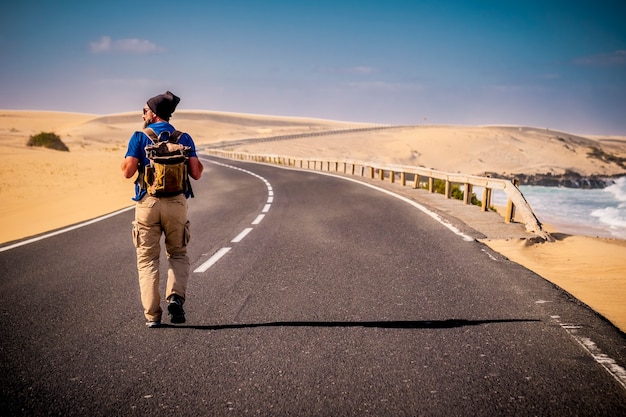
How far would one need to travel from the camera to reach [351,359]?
398 centimetres

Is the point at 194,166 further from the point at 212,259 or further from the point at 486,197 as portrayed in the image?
the point at 486,197

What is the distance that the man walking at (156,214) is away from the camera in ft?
15.5

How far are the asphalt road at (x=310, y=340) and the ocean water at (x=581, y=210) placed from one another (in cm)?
1402

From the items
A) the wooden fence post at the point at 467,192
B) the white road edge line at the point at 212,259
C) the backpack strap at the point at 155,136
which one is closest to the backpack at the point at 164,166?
the backpack strap at the point at 155,136

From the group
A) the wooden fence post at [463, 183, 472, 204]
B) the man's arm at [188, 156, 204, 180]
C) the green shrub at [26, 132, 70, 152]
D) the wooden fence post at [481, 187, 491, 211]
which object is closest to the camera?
the man's arm at [188, 156, 204, 180]

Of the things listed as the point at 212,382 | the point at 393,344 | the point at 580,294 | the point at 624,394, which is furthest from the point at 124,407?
the point at 580,294

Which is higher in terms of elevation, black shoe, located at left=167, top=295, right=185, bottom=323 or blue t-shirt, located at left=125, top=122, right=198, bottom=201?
blue t-shirt, located at left=125, top=122, right=198, bottom=201

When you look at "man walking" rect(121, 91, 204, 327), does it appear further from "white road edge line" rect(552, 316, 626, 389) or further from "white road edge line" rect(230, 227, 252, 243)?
"white road edge line" rect(230, 227, 252, 243)

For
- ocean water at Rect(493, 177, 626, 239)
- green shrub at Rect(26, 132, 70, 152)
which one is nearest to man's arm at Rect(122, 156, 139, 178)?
ocean water at Rect(493, 177, 626, 239)

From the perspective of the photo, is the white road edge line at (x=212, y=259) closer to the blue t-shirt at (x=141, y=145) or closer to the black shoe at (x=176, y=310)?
the black shoe at (x=176, y=310)

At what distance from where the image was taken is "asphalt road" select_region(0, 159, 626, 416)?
3.35 m

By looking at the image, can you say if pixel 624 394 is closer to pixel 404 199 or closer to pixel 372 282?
pixel 372 282

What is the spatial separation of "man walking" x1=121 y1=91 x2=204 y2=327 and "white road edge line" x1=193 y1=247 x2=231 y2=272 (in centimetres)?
206

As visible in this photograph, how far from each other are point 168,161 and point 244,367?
1966 millimetres
